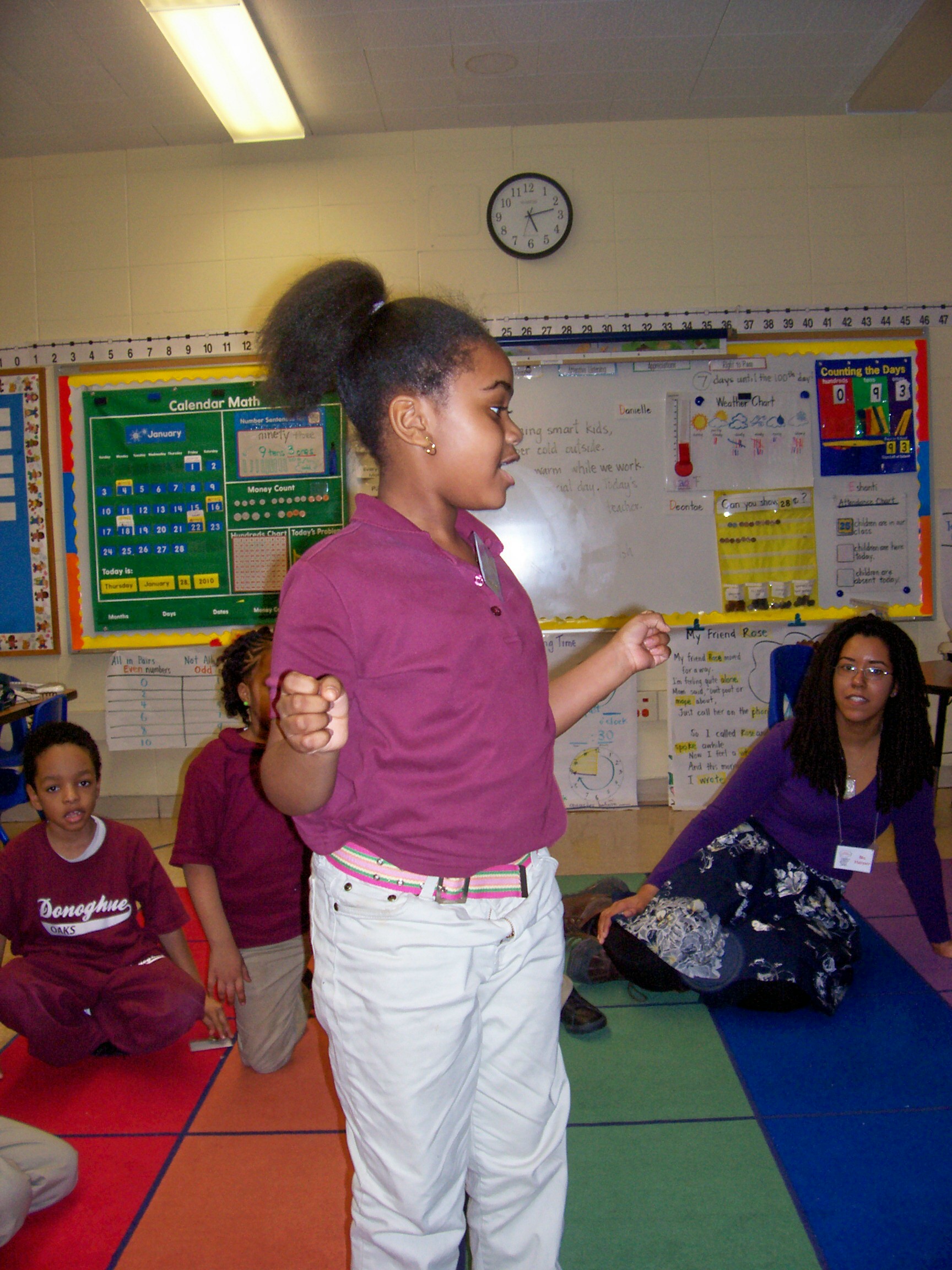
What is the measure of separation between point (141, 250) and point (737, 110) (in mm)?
2625

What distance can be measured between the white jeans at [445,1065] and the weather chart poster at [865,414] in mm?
3273

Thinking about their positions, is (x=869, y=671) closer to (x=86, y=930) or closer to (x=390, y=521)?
(x=390, y=521)

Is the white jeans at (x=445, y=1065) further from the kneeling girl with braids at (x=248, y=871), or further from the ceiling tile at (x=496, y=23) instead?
the ceiling tile at (x=496, y=23)

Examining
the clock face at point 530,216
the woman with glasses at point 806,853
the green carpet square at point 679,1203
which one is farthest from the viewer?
the clock face at point 530,216

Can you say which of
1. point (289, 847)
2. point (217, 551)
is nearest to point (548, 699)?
point (289, 847)

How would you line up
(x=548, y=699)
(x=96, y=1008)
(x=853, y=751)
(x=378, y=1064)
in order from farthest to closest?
(x=853, y=751)
(x=96, y=1008)
(x=548, y=699)
(x=378, y=1064)

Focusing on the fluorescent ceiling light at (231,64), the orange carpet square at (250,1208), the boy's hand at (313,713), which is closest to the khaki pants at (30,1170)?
the orange carpet square at (250,1208)

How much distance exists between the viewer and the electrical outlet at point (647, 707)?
3.84m

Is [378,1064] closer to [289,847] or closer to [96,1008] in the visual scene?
[289,847]

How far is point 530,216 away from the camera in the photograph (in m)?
3.67

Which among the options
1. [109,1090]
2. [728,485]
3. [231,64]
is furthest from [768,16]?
[109,1090]

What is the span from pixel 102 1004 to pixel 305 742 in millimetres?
1595

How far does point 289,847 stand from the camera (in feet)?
6.64

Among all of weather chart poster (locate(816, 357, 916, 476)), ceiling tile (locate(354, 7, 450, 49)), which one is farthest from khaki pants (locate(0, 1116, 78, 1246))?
weather chart poster (locate(816, 357, 916, 476))
